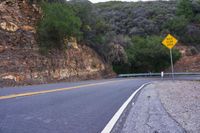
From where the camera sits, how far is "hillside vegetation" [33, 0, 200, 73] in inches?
1273

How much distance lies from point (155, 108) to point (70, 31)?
23.8 meters

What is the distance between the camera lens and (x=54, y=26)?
31.4 m

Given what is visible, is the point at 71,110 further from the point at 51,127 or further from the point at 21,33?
the point at 21,33

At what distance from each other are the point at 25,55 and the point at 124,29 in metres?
50.4

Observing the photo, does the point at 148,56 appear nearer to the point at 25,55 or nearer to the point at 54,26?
the point at 54,26

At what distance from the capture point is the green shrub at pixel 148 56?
2148 inches

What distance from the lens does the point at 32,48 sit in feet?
97.2

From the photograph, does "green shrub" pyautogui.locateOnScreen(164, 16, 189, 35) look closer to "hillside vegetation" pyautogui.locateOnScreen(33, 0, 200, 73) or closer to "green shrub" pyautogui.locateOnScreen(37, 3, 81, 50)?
"hillside vegetation" pyautogui.locateOnScreen(33, 0, 200, 73)

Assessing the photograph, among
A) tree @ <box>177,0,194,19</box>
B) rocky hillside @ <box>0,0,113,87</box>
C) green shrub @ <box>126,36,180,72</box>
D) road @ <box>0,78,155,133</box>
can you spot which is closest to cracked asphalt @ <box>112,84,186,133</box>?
road @ <box>0,78,155,133</box>

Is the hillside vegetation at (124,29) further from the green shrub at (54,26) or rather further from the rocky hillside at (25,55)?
the rocky hillside at (25,55)

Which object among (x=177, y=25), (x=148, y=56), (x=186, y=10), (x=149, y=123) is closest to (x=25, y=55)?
(x=149, y=123)

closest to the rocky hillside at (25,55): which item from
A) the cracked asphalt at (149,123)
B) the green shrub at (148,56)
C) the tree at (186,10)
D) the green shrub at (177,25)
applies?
the cracked asphalt at (149,123)

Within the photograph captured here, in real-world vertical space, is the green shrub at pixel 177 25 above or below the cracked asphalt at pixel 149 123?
above

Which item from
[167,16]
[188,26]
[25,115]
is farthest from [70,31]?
[167,16]
